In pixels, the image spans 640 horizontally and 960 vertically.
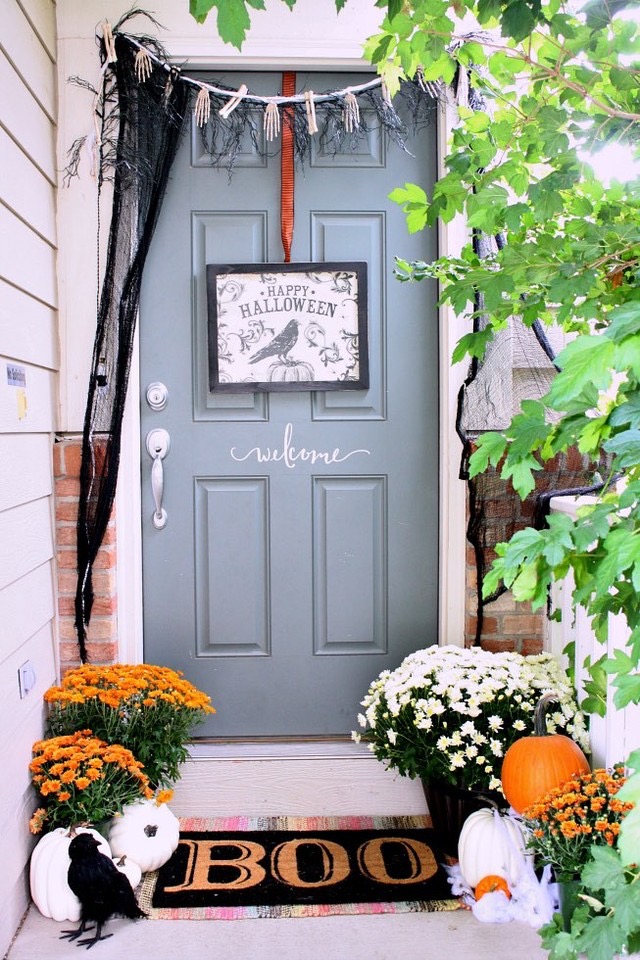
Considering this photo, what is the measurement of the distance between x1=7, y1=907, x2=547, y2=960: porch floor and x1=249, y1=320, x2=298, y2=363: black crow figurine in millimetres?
1480

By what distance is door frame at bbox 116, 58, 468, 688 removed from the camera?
2467 mm

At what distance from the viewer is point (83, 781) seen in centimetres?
194

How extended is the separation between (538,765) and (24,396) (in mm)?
1491

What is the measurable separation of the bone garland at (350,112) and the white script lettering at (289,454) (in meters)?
0.87

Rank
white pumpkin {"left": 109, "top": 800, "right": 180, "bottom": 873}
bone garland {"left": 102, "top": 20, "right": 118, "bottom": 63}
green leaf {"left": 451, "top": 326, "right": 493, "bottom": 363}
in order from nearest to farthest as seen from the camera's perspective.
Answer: green leaf {"left": 451, "top": 326, "right": 493, "bottom": 363} → white pumpkin {"left": 109, "top": 800, "right": 180, "bottom": 873} → bone garland {"left": 102, "top": 20, "right": 118, "bottom": 63}

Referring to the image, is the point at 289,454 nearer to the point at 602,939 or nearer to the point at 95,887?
the point at 95,887

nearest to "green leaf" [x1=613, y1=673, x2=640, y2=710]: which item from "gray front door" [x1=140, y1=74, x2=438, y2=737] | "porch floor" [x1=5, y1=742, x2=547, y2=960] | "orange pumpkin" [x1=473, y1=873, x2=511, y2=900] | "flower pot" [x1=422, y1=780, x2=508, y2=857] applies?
"porch floor" [x1=5, y1=742, x2=547, y2=960]

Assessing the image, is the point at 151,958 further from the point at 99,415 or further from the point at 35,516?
the point at 99,415

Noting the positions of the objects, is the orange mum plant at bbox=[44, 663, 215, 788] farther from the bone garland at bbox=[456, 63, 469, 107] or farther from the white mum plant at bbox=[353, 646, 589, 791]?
the bone garland at bbox=[456, 63, 469, 107]

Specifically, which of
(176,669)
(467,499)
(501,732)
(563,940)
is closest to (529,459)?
(563,940)

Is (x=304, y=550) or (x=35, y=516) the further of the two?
(x=304, y=550)

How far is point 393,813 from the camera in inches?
93.0

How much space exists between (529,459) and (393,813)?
1.55 meters

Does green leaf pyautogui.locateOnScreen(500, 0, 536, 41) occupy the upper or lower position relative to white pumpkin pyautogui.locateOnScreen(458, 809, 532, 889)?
upper
